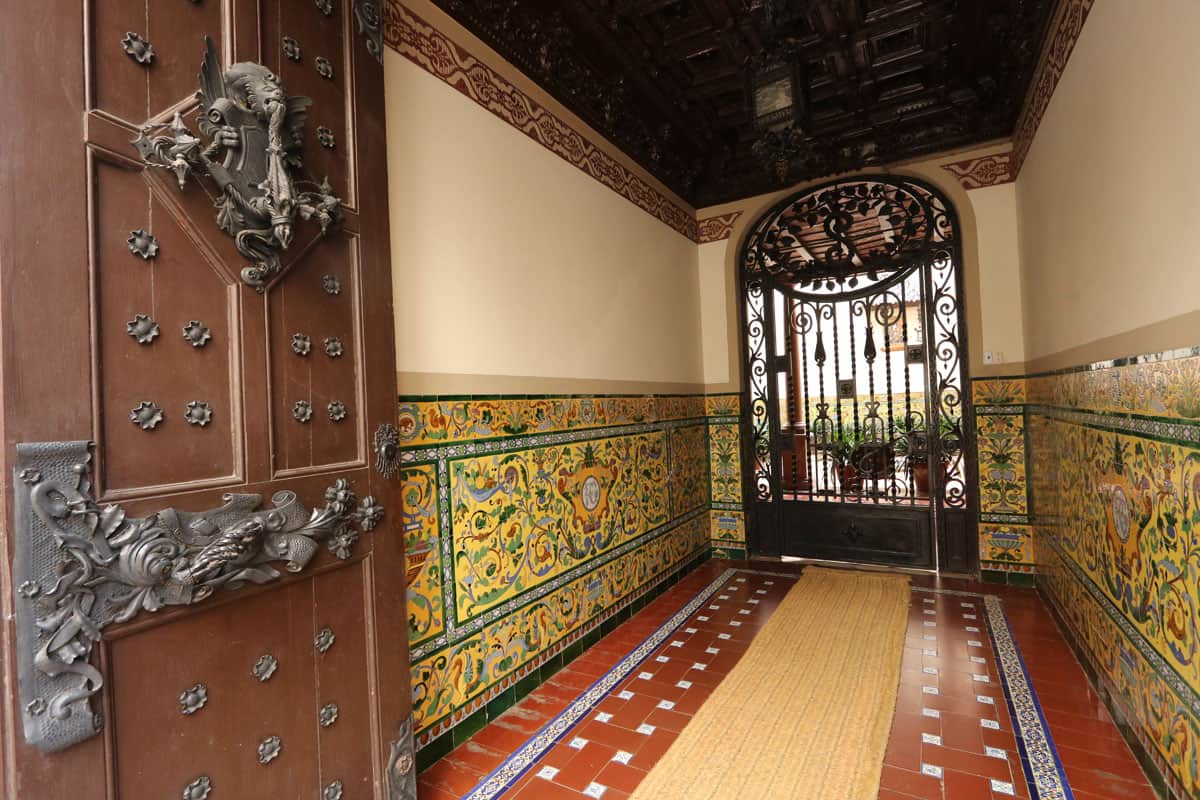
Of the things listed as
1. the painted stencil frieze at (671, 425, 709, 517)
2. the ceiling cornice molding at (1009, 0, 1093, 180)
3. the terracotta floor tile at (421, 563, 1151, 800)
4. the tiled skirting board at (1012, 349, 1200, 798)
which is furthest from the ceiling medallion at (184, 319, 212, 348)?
the ceiling cornice molding at (1009, 0, 1093, 180)

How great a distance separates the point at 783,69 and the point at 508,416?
2.43m

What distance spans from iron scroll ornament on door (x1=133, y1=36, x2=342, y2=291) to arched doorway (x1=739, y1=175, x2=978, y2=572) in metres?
4.02

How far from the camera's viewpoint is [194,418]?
149 cm

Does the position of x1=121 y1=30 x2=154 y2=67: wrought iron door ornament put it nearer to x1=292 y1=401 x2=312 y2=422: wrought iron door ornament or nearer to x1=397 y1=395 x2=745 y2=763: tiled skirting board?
x1=292 y1=401 x2=312 y2=422: wrought iron door ornament

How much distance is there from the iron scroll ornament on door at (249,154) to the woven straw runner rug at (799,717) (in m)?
2.24

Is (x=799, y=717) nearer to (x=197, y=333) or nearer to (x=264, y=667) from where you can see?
(x=264, y=667)

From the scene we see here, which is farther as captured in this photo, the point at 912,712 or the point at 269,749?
the point at 912,712

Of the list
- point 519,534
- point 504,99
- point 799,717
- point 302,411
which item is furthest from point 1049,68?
point 302,411

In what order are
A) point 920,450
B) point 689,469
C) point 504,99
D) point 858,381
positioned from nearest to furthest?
point 504,99
point 920,450
point 858,381
point 689,469

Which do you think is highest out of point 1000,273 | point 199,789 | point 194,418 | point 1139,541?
point 1000,273

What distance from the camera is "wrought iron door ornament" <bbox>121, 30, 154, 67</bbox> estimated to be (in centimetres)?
139

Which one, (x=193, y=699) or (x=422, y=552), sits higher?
(x=422, y=552)

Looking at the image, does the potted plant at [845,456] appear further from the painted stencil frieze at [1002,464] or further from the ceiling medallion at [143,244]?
the ceiling medallion at [143,244]

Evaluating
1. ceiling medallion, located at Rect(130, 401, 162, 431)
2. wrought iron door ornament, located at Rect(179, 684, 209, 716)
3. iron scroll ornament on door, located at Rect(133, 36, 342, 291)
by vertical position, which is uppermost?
iron scroll ornament on door, located at Rect(133, 36, 342, 291)
